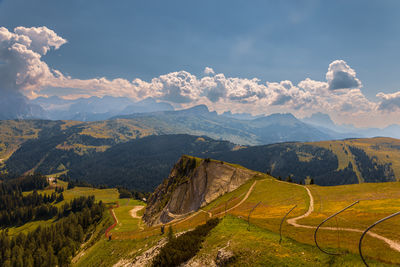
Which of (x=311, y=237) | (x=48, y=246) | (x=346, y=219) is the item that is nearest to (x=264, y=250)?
(x=311, y=237)

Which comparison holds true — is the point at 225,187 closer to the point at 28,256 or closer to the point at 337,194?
the point at 337,194

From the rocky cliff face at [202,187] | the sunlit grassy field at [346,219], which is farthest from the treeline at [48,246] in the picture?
the sunlit grassy field at [346,219]

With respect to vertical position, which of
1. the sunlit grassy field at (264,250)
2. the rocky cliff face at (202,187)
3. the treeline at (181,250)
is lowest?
the rocky cliff face at (202,187)

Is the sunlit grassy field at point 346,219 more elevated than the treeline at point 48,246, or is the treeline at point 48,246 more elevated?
the sunlit grassy field at point 346,219

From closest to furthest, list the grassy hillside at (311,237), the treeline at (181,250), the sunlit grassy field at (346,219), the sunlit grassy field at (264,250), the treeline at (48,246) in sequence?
the grassy hillside at (311,237) → the sunlit grassy field at (346,219) → the sunlit grassy field at (264,250) → the treeline at (181,250) → the treeline at (48,246)

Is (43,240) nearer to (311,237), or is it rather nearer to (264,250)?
(264,250)

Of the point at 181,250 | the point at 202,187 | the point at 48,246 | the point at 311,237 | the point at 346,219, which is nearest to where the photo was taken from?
the point at 311,237

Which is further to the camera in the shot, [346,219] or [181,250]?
[181,250]

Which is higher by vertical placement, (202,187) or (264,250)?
(264,250)

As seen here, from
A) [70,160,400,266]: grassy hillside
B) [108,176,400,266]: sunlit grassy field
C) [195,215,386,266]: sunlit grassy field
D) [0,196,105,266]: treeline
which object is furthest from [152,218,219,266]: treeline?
[0,196,105,266]: treeline

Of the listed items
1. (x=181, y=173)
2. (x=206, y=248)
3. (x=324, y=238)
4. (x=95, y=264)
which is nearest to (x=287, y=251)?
(x=324, y=238)

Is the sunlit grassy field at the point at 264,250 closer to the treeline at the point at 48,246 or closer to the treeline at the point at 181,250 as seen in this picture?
the treeline at the point at 181,250

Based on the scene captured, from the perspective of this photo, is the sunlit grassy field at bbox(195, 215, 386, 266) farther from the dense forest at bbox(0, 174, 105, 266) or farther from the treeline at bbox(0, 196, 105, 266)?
the dense forest at bbox(0, 174, 105, 266)

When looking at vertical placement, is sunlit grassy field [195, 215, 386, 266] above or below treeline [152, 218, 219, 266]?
above
